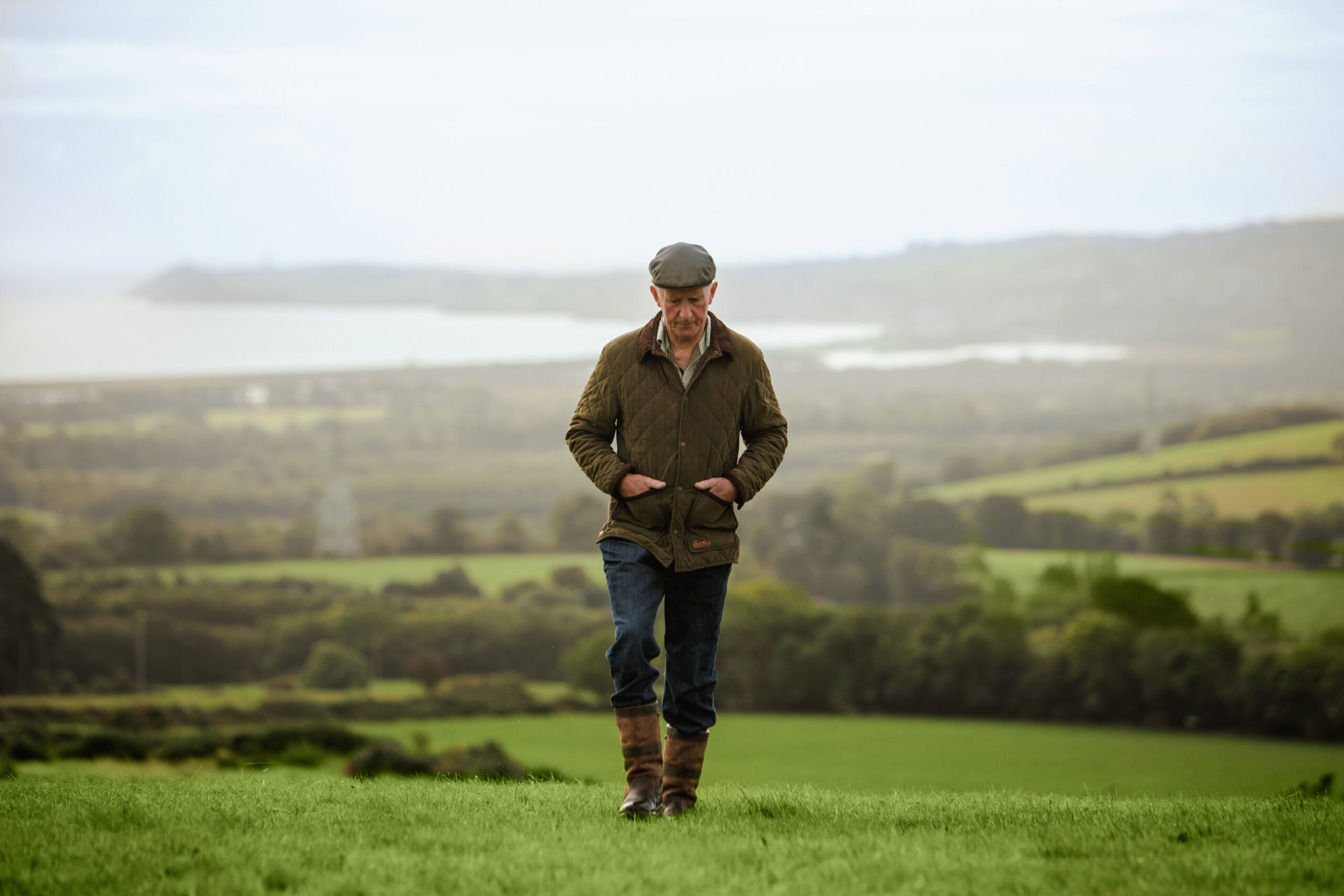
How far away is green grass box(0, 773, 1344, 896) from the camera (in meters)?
4.83

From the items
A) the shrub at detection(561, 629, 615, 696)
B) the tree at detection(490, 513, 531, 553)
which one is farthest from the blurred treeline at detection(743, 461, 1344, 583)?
the shrub at detection(561, 629, 615, 696)

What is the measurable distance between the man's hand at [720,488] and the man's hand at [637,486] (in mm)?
204

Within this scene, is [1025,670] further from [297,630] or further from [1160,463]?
[297,630]

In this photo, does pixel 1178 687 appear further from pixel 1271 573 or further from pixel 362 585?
pixel 362 585

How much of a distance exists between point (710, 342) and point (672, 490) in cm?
80

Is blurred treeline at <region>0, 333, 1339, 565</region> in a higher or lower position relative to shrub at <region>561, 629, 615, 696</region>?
higher

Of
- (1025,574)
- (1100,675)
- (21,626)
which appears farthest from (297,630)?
(1100,675)

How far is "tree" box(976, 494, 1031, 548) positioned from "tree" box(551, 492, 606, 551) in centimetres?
4244

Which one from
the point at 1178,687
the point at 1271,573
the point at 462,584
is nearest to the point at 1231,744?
the point at 1178,687

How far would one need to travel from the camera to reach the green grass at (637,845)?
4.83 m

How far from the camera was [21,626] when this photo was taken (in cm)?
12225

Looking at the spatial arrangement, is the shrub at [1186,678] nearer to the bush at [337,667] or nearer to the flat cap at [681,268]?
the bush at [337,667]

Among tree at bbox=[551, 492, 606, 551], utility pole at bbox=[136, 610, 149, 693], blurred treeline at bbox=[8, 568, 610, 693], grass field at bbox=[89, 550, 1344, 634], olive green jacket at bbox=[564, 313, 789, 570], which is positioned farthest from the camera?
tree at bbox=[551, 492, 606, 551]

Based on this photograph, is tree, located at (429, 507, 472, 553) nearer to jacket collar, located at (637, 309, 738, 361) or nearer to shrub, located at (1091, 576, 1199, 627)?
shrub, located at (1091, 576, 1199, 627)
